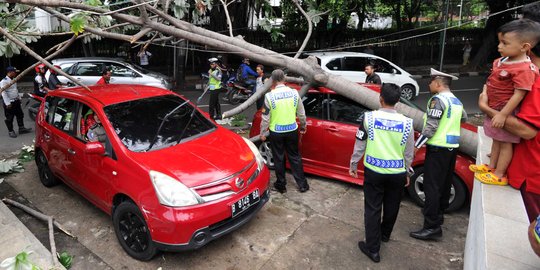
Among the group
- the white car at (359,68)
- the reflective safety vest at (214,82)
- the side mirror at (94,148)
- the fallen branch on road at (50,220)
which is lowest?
the fallen branch on road at (50,220)

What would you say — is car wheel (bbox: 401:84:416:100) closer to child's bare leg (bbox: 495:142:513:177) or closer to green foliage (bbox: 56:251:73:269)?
child's bare leg (bbox: 495:142:513:177)

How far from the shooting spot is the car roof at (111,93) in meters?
4.41

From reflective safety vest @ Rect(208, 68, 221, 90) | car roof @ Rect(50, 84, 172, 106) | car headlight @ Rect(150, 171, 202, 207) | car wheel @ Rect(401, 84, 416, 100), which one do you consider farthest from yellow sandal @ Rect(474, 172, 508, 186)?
car wheel @ Rect(401, 84, 416, 100)

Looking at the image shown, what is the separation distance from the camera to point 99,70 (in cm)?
1095

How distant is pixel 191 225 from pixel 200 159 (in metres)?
0.74

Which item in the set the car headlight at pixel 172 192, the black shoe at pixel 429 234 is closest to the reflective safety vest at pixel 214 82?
the car headlight at pixel 172 192

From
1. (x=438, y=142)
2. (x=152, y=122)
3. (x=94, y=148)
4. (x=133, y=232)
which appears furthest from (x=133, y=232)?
(x=438, y=142)

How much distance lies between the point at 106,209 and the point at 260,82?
19.9 feet

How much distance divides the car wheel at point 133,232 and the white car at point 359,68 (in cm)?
848

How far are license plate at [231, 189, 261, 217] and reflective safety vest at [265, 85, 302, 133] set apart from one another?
3.89ft

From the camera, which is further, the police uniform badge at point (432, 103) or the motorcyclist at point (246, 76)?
the motorcyclist at point (246, 76)

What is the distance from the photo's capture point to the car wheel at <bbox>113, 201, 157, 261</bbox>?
11.6ft

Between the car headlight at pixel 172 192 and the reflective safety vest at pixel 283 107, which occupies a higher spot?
the reflective safety vest at pixel 283 107

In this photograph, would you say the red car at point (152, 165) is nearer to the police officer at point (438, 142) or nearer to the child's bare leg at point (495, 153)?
the police officer at point (438, 142)
